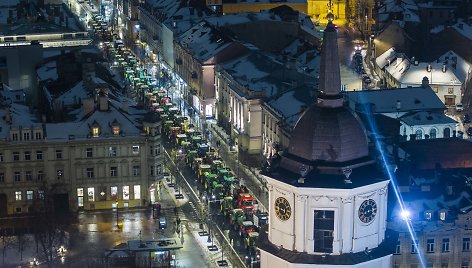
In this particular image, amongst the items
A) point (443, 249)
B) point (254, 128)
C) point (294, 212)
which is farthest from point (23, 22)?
point (294, 212)

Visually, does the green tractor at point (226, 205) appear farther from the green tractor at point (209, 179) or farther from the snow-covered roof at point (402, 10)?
the snow-covered roof at point (402, 10)

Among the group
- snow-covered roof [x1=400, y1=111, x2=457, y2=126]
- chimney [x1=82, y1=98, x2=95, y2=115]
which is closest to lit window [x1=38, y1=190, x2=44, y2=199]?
chimney [x1=82, y1=98, x2=95, y2=115]

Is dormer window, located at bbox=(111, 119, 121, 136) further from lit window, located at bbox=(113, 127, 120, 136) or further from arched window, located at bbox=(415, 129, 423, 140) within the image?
arched window, located at bbox=(415, 129, 423, 140)

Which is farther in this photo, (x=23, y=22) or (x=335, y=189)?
(x=23, y=22)

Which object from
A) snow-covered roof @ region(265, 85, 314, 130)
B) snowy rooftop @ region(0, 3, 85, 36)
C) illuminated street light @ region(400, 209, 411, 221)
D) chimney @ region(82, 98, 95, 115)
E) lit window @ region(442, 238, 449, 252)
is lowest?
lit window @ region(442, 238, 449, 252)

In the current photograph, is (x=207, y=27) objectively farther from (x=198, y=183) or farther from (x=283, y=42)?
(x=198, y=183)

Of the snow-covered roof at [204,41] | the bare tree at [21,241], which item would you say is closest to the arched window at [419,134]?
the snow-covered roof at [204,41]

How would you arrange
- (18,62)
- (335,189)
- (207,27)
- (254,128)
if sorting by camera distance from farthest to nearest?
1. (207,27)
2. (18,62)
3. (254,128)
4. (335,189)
